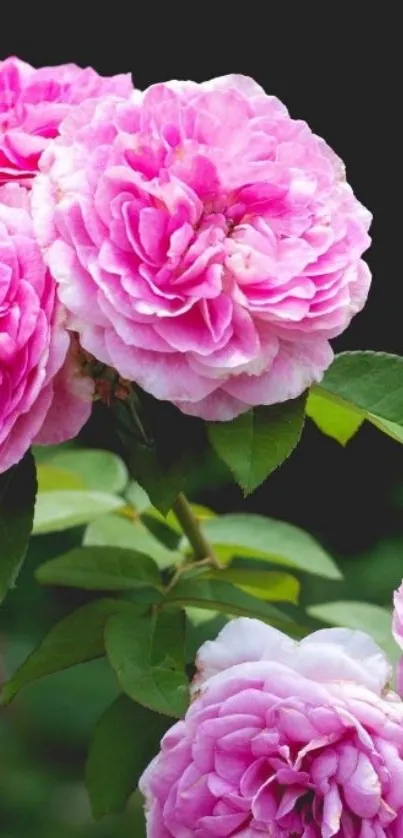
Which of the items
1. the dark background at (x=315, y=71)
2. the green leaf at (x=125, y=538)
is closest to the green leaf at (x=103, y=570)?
the green leaf at (x=125, y=538)

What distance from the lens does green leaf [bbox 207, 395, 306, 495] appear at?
74 cm

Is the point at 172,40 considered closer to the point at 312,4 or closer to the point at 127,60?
the point at 127,60

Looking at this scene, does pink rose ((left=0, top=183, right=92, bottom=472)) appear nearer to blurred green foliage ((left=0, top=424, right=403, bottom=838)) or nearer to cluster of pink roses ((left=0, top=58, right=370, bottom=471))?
cluster of pink roses ((left=0, top=58, right=370, bottom=471))

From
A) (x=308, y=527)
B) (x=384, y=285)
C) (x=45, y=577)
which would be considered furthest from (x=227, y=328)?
(x=384, y=285)

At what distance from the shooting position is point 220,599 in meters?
0.90

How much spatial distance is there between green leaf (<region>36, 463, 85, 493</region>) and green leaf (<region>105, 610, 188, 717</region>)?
407 millimetres

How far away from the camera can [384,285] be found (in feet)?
8.99

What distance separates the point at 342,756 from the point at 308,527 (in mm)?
1804

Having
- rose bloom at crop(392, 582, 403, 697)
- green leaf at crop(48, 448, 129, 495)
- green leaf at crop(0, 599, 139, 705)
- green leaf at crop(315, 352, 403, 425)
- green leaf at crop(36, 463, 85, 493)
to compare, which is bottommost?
green leaf at crop(48, 448, 129, 495)

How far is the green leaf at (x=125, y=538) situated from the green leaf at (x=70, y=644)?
227mm

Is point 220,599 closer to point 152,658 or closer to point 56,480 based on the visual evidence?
point 152,658

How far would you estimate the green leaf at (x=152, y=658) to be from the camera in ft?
2.39

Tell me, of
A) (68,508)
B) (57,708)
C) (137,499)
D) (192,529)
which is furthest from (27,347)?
(57,708)

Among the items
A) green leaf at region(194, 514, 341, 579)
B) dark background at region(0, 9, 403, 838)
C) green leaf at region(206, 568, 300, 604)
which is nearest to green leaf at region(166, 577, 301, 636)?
green leaf at region(206, 568, 300, 604)
